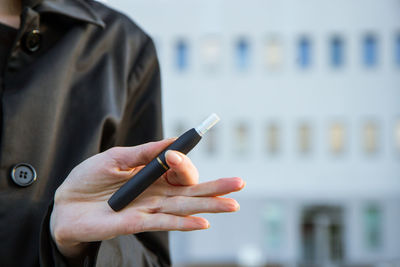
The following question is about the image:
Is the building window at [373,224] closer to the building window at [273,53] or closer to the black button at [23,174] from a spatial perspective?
the building window at [273,53]

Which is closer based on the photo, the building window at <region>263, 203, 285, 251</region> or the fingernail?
the fingernail

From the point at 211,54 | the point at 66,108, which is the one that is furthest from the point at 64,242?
the point at 211,54

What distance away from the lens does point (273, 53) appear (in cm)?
2436

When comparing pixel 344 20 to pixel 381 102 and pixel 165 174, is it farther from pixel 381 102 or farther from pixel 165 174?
pixel 165 174

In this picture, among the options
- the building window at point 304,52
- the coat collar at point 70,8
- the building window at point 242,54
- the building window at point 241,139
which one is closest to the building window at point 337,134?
the building window at point 304,52

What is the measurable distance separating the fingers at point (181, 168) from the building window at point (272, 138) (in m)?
22.8

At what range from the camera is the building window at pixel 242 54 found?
2441 cm

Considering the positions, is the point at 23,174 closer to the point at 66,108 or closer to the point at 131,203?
the point at 66,108

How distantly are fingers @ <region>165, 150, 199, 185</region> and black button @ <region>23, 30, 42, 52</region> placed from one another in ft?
2.01

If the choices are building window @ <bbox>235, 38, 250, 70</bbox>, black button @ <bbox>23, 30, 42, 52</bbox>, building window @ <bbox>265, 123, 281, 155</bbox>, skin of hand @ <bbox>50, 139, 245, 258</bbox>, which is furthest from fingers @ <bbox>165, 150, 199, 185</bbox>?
building window @ <bbox>235, 38, 250, 70</bbox>

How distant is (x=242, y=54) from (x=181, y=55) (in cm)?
292

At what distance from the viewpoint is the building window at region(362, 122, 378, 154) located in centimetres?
2358

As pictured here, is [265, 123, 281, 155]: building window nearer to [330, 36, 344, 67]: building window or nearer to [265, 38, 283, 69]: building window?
[265, 38, 283, 69]: building window

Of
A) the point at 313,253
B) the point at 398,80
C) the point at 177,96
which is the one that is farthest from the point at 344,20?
the point at 313,253
